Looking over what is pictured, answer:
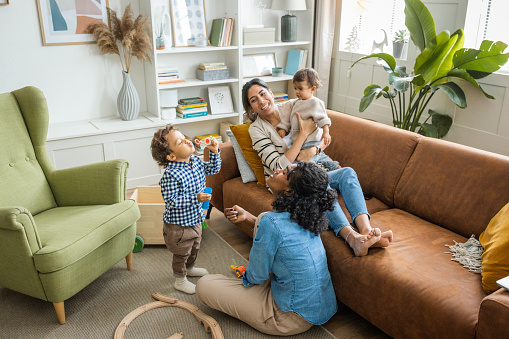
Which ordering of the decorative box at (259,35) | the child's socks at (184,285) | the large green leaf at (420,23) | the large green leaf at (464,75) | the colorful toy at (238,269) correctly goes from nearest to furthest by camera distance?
the child's socks at (184,285)
the colorful toy at (238,269)
the large green leaf at (464,75)
the large green leaf at (420,23)
the decorative box at (259,35)

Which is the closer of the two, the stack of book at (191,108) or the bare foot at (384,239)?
the bare foot at (384,239)

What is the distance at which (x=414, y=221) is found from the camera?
2379 millimetres

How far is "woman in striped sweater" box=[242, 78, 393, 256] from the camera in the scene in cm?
225

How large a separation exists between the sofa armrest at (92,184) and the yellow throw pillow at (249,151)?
0.73m

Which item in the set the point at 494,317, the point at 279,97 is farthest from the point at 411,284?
the point at 279,97

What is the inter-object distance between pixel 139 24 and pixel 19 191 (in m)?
1.83

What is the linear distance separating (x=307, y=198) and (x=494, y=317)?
81 cm

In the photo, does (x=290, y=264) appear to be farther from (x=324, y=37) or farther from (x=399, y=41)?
(x=324, y=37)

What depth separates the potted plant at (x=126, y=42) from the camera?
12.2ft

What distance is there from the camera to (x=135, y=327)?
218cm

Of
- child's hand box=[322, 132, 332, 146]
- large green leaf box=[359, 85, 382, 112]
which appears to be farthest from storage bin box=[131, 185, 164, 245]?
large green leaf box=[359, 85, 382, 112]

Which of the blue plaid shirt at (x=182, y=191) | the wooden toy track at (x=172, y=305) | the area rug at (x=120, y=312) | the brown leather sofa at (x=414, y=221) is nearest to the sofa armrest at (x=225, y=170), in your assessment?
the brown leather sofa at (x=414, y=221)

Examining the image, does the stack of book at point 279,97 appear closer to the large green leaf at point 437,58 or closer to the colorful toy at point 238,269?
the large green leaf at point 437,58

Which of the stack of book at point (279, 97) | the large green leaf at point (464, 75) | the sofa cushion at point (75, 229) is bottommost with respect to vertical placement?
the sofa cushion at point (75, 229)
